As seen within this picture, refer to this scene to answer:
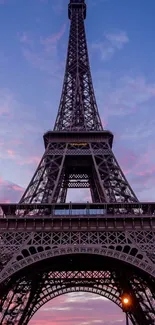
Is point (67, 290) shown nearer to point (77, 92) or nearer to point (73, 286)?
point (73, 286)

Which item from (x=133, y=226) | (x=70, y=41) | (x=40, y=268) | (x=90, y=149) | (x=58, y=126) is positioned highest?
(x=70, y=41)

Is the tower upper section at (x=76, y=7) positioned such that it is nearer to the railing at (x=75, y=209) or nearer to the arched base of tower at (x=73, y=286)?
the railing at (x=75, y=209)

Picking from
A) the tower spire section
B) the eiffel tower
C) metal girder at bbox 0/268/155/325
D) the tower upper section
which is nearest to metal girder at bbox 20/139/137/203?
→ the eiffel tower

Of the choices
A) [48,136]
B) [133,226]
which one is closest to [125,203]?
[133,226]

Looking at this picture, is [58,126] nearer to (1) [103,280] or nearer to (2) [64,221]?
(2) [64,221]

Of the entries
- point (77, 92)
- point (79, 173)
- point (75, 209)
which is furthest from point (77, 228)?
point (77, 92)

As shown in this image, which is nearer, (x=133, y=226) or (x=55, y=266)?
(x=133, y=226)

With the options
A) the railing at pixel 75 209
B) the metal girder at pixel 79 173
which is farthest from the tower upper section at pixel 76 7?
the railing at pixel 75 209
